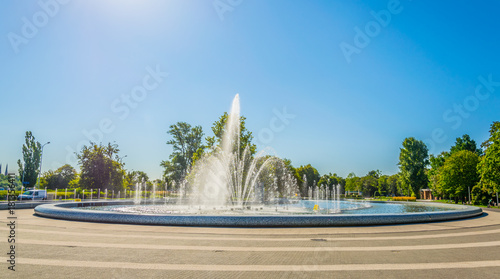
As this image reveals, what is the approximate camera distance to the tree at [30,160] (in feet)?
176

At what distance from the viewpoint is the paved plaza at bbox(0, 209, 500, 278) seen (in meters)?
5.79

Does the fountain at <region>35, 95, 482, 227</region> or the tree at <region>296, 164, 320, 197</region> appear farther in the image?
the tree at <region>296, 164, 320, 197</region>

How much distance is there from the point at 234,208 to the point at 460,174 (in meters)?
34.1

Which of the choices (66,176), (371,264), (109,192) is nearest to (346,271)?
(371,264)

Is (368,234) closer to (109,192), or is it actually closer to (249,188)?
(249,188)

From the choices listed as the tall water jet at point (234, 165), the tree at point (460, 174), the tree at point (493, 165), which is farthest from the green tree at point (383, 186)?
the tall water jet at point (234, 165)

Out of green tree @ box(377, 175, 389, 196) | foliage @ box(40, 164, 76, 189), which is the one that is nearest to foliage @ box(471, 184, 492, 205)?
green tree @ box(377, 175, 389, 196)

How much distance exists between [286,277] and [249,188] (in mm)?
24384

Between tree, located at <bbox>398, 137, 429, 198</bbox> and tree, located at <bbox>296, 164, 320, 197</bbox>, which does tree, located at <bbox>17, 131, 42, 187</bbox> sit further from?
tree, located at <bbox>398, 137, 429, 198</bbox>

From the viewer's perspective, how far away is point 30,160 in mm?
53875

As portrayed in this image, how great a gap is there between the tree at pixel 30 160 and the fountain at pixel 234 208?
24.7 m

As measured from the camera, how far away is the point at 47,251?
293 inches

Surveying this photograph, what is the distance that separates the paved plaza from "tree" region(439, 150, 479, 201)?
1354 inches

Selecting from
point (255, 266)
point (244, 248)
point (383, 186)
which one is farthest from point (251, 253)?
point (383, 186)
